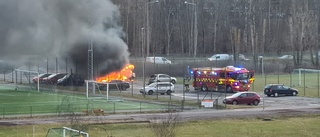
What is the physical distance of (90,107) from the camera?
149 feet

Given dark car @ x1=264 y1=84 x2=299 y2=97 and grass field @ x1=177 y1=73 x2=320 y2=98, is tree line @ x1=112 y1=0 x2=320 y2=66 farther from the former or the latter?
dark car @ x1=264 y1=84 x2=299 y2=97

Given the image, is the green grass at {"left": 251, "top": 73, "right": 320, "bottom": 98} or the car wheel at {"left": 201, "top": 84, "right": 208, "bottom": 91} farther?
the car wheel at {"left": 201, "top": 84, "right": 208, "bottom": 91}

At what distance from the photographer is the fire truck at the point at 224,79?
60969mm

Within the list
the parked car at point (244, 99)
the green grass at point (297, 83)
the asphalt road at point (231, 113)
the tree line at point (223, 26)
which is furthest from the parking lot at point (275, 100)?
the tree line at point (223, 26)

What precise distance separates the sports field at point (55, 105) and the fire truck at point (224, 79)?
14051 millimetres

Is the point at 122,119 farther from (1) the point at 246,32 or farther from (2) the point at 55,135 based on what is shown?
(1) the point at 246,32

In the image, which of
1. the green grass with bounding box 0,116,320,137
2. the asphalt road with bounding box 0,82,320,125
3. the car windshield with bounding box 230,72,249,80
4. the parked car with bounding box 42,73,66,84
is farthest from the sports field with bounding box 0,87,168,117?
the car windshield with bounding box 230,72,249,80

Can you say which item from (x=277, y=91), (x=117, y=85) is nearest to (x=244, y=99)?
(x=277, y=91)

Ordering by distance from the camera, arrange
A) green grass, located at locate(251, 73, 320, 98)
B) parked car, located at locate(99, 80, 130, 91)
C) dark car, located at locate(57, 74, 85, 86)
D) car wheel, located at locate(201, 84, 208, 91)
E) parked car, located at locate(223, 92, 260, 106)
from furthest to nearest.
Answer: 1. dark car, located at locate(57, 74, 85, 86)
2. car wheel, located at locate(201, 84, 208, 91)
3. green grass, located at locate(251, 73, 320, 98)
4. parked car, located at locate(99, 80, 130, 91)
5. parked car, located at locate(223, 92, 260, 106)

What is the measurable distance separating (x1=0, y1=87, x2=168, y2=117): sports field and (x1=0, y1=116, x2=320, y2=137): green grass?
15.8 feet

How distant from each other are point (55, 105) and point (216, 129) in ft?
53.4

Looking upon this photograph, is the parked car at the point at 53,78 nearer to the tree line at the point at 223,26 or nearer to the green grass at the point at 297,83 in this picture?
the green grass at the point at 297,83

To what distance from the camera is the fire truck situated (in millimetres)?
60969

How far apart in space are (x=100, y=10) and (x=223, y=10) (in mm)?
57875
